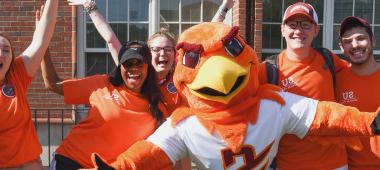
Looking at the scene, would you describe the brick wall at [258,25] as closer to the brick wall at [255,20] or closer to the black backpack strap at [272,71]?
the brick wall at [255,20]

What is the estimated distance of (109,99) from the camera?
3.29 meters

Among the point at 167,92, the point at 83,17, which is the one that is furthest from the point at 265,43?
the point at 167,92

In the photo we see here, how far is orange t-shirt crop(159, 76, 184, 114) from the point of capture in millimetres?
3453

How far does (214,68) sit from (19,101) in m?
1.52

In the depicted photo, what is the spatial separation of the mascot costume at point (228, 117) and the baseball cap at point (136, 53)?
62 cm

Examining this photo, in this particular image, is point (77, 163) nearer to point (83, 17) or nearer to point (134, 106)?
point (134, 106)

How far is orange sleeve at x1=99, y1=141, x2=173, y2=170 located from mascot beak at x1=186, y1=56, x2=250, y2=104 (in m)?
0.41

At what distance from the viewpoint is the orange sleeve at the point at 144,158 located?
A: 8.63ft

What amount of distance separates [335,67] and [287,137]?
62cm

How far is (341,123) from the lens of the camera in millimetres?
2699

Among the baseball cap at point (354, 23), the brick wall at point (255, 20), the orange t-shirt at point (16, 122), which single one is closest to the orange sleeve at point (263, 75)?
the baseball cap at point (354, 23)

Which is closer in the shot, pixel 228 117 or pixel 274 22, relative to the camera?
pixel 228 117

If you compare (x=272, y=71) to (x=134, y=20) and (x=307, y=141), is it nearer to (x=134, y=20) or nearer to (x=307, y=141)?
(x=307, y=141)

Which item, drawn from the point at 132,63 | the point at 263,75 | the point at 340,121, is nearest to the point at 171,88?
the point at 132,63
